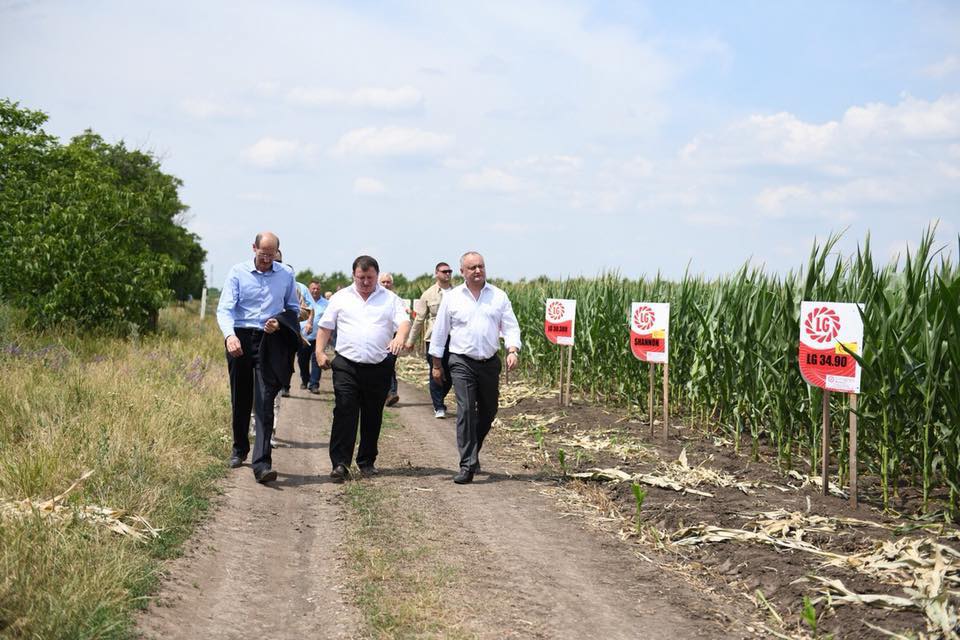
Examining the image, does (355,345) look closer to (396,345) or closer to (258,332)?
(396,345)

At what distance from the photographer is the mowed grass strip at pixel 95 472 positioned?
456cm

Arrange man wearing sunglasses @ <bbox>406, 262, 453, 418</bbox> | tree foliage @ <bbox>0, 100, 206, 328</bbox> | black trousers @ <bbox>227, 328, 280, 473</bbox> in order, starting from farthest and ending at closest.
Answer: tree foliage @ <bbox>0, 100, 206, 328</bbox> → man wearing sunglasses @ <bbox>406, 262, 453, 418</bbox> → black trousers @ <bbox>227, 328, 280, 473</bbox>

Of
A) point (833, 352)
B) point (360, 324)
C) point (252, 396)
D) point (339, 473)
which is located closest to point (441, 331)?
point (360, 324)

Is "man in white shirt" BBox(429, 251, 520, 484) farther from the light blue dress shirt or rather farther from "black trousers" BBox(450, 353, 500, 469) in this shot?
the light blue dress shirt

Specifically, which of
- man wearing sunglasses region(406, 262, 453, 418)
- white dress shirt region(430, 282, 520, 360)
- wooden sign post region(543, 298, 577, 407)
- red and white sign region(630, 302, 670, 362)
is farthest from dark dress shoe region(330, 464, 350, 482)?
wooden sign post region(543, 298, 577, 407)

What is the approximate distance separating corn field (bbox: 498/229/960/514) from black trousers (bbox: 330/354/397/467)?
389 centimetres

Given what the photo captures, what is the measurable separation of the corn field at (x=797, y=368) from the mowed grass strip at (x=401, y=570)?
12.0 ft

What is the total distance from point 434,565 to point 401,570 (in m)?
0.25

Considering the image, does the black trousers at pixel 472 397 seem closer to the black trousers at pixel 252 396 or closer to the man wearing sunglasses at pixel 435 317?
the black trousers at pixel 252 396

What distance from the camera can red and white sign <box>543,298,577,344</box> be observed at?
14.7 metres

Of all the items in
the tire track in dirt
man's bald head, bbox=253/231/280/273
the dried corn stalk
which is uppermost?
man's bald head, bbox=253/231/280/273

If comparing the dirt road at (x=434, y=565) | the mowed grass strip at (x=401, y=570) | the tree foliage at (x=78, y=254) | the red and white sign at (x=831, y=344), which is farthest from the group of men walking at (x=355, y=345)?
the tree foliage at (x=78, y=254)

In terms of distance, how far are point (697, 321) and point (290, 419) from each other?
585 cm

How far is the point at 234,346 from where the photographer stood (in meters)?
8.52
